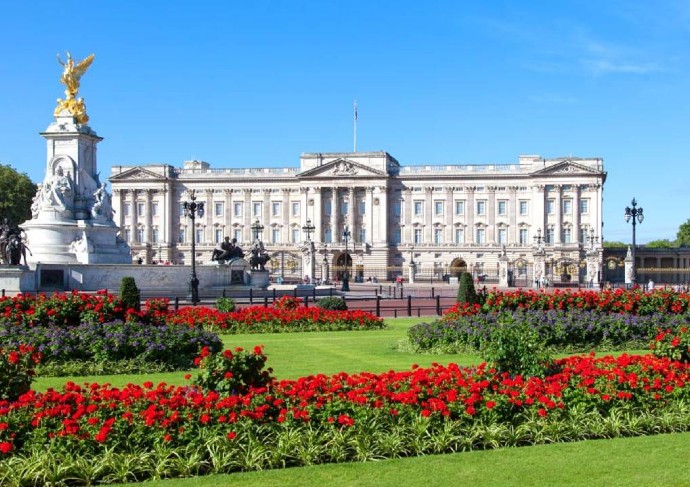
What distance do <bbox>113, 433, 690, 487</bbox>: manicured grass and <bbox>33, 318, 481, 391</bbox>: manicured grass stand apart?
5699 mm

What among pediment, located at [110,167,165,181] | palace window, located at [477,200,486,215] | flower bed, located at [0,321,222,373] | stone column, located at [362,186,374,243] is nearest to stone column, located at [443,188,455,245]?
palace window, located at [477,200,486,215]

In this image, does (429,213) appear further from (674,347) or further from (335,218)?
(674,347)

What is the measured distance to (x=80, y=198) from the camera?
41.0 m

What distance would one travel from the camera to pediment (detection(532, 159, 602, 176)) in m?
96.6

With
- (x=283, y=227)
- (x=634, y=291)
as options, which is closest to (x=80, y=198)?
(x=634, y=291)

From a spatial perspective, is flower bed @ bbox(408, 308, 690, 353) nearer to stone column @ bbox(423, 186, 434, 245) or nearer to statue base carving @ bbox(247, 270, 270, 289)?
statue base carving @ bbox(247, 270, 270, 289)

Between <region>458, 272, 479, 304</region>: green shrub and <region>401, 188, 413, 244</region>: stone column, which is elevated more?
<region>401, 188, 413, 244</region>: stone column

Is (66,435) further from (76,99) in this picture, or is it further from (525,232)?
(525,232)

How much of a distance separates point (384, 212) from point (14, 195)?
1698 inches

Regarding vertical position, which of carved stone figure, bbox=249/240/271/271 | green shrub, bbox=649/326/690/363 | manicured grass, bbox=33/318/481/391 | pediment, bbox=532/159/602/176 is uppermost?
pediment, bbox=532/159/602/176

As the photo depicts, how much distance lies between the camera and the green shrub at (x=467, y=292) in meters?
24.8

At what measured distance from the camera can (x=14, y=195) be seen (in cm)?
8338

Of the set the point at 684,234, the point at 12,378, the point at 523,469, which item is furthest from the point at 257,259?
the point at 684,234

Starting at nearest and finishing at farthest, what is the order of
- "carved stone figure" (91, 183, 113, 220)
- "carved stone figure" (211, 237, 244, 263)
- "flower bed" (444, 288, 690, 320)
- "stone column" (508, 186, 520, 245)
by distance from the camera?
"flower bed" (444, 288, 690, 320) → "carved stone figure" (91, 183, 113, 220) → "carved stone figure" (211, 237, 244, 263) → "stone column" (508, 186, 520, 245)
